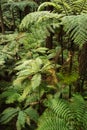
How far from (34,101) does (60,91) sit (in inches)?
15.1

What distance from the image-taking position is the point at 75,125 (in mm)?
2898

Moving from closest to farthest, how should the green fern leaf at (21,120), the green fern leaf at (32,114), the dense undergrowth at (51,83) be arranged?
the dense undergrowth at (51,83) < the green fern leaf at (21,120) < the green fern leaf at (32,114)

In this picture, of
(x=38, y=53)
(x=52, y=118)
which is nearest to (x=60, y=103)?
(x=52, y=118)

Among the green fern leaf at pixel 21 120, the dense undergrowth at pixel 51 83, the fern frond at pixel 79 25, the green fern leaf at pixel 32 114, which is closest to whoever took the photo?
the fern frond at pixel 79 25

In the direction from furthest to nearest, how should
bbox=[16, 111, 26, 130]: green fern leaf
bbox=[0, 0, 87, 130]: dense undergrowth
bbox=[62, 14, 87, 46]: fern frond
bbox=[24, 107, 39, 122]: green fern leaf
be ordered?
bbox=[24, 107, 39, 122]: green fern leaf, bbox=[16, 111, 26, 130]: green fern leaf, bbox=[0, 0, 87, 130]: dense undergrowth, bbox=[62, 14, 87, 46]: fern frond

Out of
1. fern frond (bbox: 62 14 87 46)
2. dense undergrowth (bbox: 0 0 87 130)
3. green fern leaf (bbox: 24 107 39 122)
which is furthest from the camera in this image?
green fern leaf (bbox: 24 107 39 122)

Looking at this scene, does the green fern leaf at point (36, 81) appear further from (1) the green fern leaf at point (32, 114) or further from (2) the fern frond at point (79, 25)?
(2) the fern frond at point (79, 25)

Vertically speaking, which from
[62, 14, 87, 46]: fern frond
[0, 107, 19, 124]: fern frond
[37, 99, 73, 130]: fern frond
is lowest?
[0, 107, 19, 124]: fern frond

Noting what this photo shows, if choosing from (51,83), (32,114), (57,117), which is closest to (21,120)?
(32,114)

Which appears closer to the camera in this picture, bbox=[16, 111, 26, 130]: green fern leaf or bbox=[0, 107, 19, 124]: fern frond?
bbox=[16, 111, 26, 130]: green fern leaf

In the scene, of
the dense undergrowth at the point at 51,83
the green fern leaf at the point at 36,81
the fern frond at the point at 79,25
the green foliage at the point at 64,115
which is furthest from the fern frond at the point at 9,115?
the fern frond at the point at 79,25

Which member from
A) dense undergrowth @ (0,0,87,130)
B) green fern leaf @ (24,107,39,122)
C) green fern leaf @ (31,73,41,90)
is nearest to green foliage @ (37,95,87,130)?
dense undergrowth @ (0,0,87,130)

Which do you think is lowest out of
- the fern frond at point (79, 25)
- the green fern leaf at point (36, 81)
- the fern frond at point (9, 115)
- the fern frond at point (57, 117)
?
the fern frond at point (9, 115)

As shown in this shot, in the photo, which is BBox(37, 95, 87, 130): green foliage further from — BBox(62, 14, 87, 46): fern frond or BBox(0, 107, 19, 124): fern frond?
BBox(62, 14, 87, 46): fern frond
